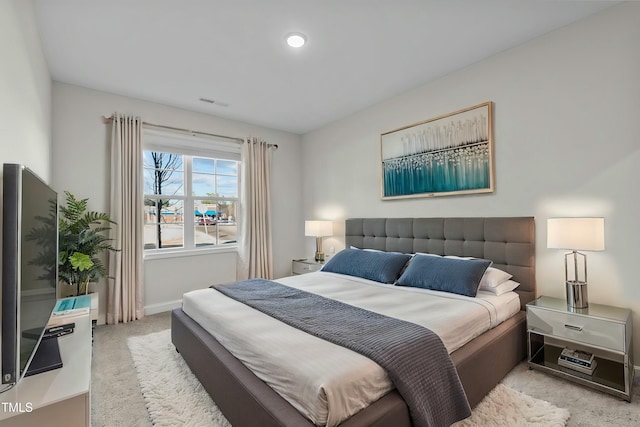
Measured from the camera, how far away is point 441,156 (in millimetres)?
3205

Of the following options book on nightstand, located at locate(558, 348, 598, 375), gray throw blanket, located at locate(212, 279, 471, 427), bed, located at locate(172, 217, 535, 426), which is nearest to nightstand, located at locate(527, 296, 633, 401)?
book on nightstand, located at locate(558, 348, 598, 375)

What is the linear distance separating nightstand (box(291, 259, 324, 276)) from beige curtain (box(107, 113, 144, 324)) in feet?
6.70

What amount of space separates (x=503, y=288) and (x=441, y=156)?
1430 millimetres

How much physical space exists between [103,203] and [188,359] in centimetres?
225

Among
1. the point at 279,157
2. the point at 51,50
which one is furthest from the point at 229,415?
the point at 279,157

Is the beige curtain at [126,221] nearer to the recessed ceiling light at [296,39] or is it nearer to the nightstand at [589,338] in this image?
the recessed ceiling light at [296,39]

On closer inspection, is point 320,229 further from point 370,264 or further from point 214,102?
point 214,102

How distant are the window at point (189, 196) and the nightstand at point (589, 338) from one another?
149 inches

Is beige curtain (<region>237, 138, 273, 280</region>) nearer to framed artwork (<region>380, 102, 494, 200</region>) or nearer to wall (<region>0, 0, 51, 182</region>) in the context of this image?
framed artwork (<region>380, 102, 494, 200</region>)

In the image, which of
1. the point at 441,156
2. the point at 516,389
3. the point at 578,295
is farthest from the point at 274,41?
the point at 516,389

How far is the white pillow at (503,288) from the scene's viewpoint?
2488 millimetres

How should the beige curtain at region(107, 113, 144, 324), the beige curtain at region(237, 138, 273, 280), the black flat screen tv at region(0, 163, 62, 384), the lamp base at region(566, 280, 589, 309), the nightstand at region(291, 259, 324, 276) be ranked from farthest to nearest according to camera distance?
the beige curtain at region(237, 138, 273, 280), the nightstand at region(291, 259, 324, 276), the beige curtain at region(107, 113, 144, 324), the lamp base at region(566, 280, 589, 309), the black flat screen tv at region(0, 163, 62, 384)

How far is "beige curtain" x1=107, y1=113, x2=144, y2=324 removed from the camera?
3.42 m

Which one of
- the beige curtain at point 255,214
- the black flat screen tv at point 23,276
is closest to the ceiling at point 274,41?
the beige curtain at point 255,214
